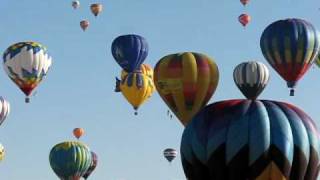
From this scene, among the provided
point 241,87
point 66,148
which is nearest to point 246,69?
point 241,87

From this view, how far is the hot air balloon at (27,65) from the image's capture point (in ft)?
200

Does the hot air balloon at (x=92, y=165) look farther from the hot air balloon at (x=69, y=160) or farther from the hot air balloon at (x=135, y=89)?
the hot air balloon at (x=135, y=89)

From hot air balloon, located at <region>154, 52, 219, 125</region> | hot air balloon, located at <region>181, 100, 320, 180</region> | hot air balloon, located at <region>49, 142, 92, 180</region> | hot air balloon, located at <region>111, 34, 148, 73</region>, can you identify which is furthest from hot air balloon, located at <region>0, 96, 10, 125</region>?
hot air balloon, located at <region>181, 100, 320, 180</region>

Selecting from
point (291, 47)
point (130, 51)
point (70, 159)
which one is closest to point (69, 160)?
point (70, 159)

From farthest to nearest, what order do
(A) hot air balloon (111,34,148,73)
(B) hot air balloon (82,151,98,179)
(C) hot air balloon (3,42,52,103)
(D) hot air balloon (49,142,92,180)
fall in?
1. (B) hot air balloon (82,151,98,179)
2. (D) hot air balloon (49,142,92,180)
3. (A) hot air balloon (111,34,148,73)
4. (C) hot air balloon (3,42,52,103)

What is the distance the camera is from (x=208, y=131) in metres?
33.6

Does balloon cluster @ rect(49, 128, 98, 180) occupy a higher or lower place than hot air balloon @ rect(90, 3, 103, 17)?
lower

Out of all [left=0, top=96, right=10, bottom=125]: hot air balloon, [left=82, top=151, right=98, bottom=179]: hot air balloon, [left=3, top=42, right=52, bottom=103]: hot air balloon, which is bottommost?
[left=82, top=151, right=98, bottom=179]: hot air balloon

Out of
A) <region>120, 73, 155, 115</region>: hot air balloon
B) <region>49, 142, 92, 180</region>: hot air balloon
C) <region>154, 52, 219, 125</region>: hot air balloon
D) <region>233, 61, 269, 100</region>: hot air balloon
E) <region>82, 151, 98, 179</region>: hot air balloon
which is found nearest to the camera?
<region>154, 52, 219, 125</region>: hot air balloon

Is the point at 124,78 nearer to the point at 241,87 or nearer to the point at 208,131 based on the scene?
the point at 241,87

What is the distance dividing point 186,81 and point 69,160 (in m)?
18.3

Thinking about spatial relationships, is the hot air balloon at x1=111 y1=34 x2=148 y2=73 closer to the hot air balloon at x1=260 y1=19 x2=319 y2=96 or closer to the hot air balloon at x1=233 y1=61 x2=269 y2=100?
the hot air balloon at x1=233 y1=61 x2=269 y2=100

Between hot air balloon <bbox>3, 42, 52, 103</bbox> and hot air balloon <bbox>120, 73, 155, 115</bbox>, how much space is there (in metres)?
5.53

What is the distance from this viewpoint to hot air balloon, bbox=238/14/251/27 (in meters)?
65.8
